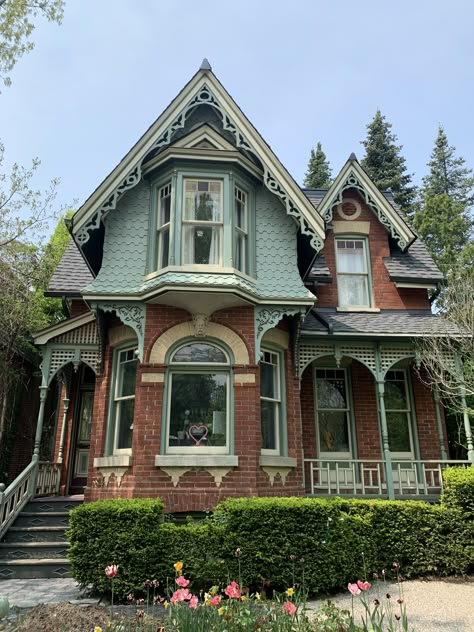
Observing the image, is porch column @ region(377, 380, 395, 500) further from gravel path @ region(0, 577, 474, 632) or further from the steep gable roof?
the steep gable roof

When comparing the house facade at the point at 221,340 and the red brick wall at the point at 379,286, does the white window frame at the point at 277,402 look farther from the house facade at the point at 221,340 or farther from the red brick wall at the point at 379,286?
the red brick wall at the point at 379,286

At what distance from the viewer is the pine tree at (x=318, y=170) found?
40.8 meters

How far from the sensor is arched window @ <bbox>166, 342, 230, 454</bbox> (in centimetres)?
912

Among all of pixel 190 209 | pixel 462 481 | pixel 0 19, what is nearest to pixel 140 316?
pixel 190 209

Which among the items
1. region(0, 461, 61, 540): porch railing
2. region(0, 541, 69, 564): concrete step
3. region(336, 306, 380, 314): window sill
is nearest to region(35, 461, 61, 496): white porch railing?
region(0, 461, 61, 540): porch railing

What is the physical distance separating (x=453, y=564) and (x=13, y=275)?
15768 millimetres

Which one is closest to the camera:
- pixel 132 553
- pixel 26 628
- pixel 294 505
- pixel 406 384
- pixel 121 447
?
pixel 26 628

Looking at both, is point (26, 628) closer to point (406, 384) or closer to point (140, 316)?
point (140, 316)

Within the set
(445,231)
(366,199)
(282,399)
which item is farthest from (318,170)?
(282,399)

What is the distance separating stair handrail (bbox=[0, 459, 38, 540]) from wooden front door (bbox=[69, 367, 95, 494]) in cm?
232

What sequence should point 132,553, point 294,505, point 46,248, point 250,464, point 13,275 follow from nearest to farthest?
1. point 132,553
2. point 294,505
3. point 250,464
4. point 13,275
5. point 46,248

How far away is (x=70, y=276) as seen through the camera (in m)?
13.4

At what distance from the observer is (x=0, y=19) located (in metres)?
12.9

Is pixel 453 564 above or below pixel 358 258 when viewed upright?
below
